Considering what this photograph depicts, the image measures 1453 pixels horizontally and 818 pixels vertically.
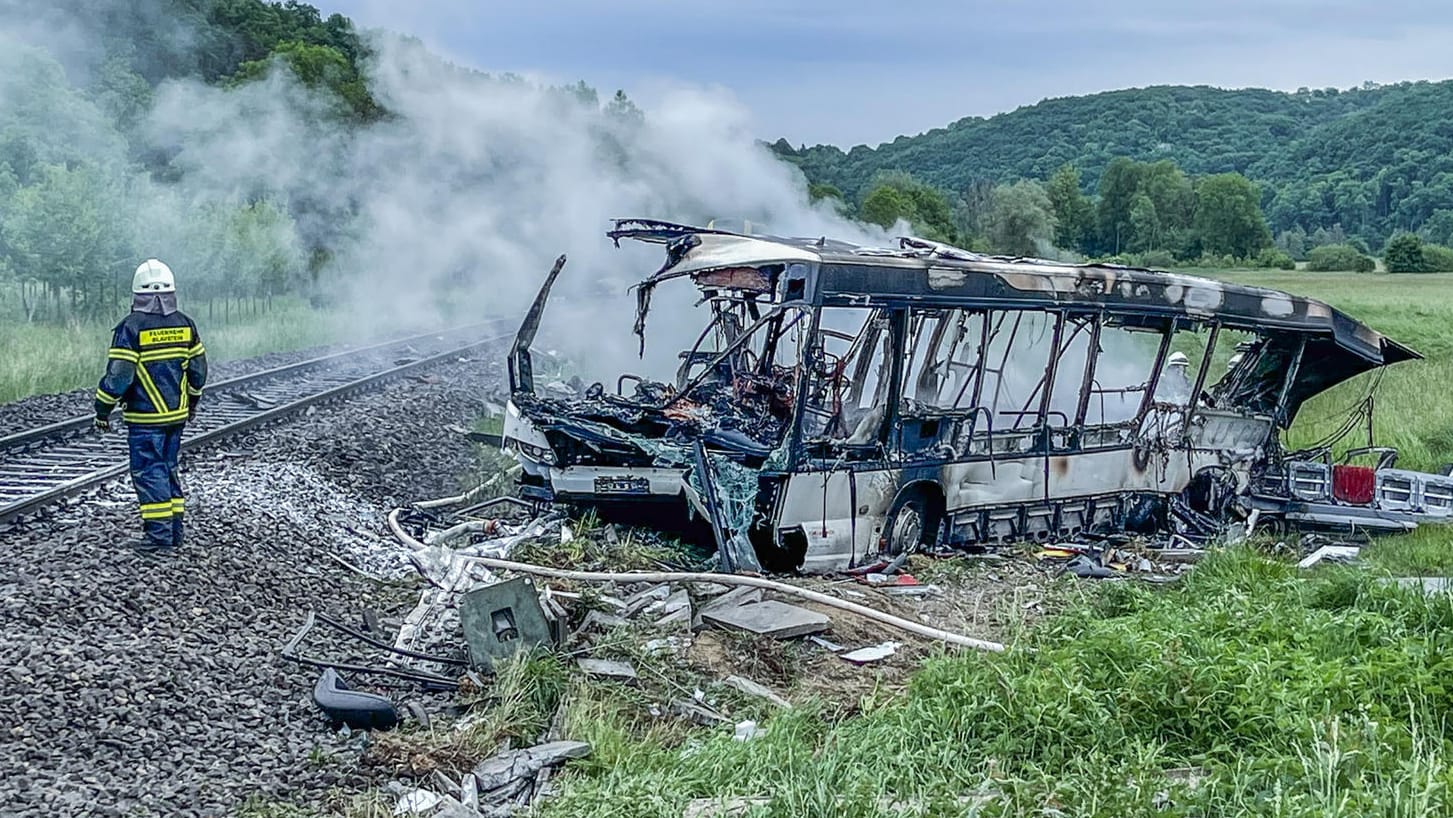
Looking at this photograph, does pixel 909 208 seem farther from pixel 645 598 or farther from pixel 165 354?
pixel 165 354

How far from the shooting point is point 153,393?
8.48 m

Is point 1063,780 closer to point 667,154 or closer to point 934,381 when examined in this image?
point 934,381

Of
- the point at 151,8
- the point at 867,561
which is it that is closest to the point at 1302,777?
the point at 867,561

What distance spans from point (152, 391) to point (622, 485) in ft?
10.5

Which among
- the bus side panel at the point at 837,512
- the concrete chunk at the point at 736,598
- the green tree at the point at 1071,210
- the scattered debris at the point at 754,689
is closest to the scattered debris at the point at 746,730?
the scattered debris at the point at 754,689

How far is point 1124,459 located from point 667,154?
692 inches

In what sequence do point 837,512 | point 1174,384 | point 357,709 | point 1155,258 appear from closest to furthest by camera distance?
point 357,709, point 837,512, point 1174,384, point 1155,258

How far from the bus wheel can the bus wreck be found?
17 millimetres

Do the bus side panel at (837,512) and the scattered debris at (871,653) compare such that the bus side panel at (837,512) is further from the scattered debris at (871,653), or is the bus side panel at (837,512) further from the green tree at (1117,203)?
the green tree at (1117,203)

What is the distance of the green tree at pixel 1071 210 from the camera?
56.6 m

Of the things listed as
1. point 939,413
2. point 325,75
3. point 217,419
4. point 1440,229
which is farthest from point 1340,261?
point 217,419

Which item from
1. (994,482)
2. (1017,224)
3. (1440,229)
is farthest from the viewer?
(1440,229)

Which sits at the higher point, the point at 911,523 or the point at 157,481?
the point at 157,481

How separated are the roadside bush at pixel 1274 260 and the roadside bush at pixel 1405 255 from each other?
385 centimetres
